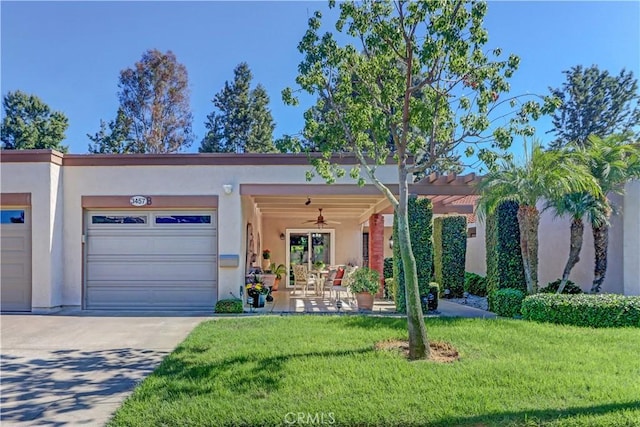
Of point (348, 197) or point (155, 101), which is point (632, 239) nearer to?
point (348, 197)

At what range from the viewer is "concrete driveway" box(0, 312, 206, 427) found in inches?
193

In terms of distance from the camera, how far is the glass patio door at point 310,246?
62.6ft

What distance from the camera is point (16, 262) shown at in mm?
11359

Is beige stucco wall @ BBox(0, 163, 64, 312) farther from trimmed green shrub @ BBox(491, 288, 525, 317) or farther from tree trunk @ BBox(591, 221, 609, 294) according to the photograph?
tree trunk @ BBox(591, 221, 609, 294)

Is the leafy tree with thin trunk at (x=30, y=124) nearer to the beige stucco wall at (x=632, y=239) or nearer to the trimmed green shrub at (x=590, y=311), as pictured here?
the trimmed green shrub at (x=590, y=311)

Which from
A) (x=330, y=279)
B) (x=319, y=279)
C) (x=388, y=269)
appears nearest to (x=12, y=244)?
(x=319, y=279)

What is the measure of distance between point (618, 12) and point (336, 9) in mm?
7030

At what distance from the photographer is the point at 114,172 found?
11.6 m

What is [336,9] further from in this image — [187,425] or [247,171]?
[187,425]

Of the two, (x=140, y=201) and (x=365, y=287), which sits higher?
(x=140, y=201)

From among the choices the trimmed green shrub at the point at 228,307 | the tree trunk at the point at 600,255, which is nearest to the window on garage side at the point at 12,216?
the trimmed green shrub at the point at 228,307

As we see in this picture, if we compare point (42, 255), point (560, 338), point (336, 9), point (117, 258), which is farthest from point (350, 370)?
point (42, 255)

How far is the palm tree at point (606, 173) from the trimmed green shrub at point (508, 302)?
2.29 m

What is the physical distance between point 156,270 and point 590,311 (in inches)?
411
